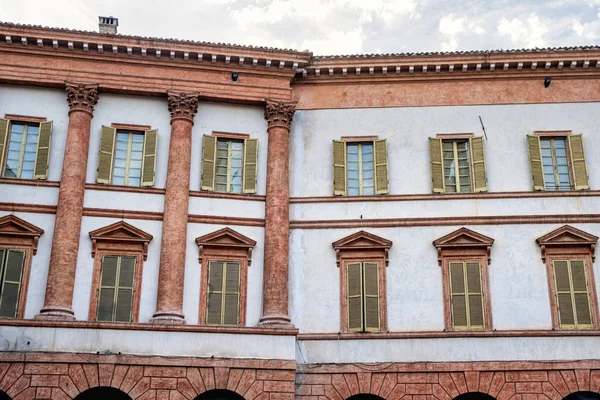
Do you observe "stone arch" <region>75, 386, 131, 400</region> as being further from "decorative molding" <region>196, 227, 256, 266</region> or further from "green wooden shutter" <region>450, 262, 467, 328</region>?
"green wooden shutter" <region>450, 262, 467, 328</region>

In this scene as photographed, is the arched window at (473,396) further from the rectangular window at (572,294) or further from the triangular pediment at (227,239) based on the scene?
the triangular pediment at (227,239)

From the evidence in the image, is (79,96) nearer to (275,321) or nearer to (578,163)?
(275,321)

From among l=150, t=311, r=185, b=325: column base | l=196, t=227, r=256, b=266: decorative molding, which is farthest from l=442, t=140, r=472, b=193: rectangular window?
l=150, t=311, r=185, b=325: column base

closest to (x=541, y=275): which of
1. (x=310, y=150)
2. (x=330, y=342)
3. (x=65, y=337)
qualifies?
(x=330, y=342)

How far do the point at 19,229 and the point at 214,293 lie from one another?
582 cm

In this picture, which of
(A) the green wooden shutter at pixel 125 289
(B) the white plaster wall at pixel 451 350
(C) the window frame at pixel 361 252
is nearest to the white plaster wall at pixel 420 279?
(C) the window frame at pixel 361 252

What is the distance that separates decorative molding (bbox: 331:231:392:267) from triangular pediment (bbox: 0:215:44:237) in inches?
336

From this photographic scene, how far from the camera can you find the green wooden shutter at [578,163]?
78.1 feet

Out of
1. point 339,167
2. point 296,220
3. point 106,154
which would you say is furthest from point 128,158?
point 339,167

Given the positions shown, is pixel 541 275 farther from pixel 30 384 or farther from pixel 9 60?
pixel 9 60

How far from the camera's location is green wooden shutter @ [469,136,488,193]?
23984 mm

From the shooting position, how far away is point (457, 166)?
24.5 metres

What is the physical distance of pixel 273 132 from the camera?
24641 millimetres

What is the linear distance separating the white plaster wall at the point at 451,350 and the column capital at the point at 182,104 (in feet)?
25.4
